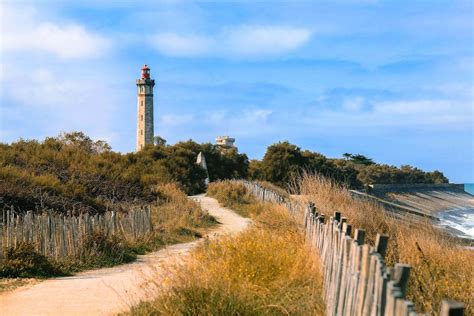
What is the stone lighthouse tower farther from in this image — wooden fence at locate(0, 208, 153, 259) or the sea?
wooden fence at locate(0, 208, 153, 259)

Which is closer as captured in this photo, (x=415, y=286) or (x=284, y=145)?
(x=415, y=286)

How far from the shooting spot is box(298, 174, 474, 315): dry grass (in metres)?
7.85

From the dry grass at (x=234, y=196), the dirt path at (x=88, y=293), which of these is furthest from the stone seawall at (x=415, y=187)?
the dirt path at (x=88, y=293)

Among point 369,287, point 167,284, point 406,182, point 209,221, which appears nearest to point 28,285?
point 167,284

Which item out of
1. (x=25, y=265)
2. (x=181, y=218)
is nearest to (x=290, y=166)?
(x=181, y=218)

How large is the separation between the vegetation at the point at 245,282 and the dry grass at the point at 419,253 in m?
1.39

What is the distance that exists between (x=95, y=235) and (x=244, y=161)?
46.2 m

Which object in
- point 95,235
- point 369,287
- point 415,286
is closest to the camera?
point 369,287

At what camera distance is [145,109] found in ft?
231

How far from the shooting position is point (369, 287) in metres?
4.36

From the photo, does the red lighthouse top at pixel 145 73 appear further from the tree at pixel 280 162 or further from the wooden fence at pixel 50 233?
the wooden fence at pixel 50 233

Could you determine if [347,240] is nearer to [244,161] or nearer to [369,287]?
[369,287]

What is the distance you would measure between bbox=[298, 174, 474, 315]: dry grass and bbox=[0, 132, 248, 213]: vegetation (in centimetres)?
770

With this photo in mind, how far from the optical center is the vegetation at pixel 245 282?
677cm
